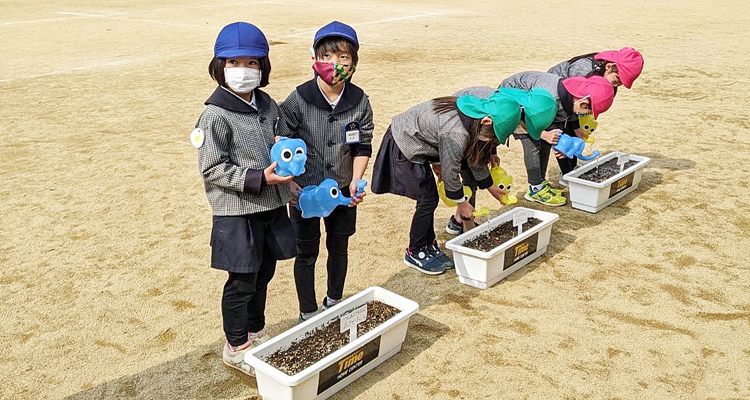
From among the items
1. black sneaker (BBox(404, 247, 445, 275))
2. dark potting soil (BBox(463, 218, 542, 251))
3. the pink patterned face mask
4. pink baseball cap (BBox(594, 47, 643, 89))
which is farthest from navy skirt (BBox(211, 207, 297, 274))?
pink baseball cap (BBox(594, 47, 643, 89))

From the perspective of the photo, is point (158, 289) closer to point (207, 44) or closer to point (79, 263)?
point (79, 263)

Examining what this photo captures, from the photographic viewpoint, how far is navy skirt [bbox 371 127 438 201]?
3957 mm

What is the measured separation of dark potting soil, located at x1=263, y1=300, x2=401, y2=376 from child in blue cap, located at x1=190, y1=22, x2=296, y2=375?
208 mm

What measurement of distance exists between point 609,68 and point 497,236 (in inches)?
67.6

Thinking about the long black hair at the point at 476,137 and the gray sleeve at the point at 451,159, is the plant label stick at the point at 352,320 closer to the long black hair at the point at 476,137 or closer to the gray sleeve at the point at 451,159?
the gray sleeve at the point at 451,159

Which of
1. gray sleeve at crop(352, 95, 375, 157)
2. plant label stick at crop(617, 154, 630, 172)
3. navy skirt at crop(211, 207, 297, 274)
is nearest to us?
navy skirt at crop(211, 207, 297, 274)

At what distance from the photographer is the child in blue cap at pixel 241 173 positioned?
2.68 meters

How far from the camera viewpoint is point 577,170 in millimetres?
5262

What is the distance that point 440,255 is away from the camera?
4.22 metres

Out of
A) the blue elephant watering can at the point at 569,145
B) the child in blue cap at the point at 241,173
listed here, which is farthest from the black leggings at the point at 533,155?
the child in blue cap at the point at 241,173

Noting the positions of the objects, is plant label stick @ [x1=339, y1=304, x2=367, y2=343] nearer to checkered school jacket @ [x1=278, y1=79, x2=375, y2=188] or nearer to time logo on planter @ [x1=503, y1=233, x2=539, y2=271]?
checkered school jacket @ [x1=278, y1=79, x2=375, y2=188]

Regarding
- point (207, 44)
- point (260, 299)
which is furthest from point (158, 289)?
point (207, 44)

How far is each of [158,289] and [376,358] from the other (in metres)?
1.52

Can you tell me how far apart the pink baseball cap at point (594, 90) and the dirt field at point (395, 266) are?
0.87m
